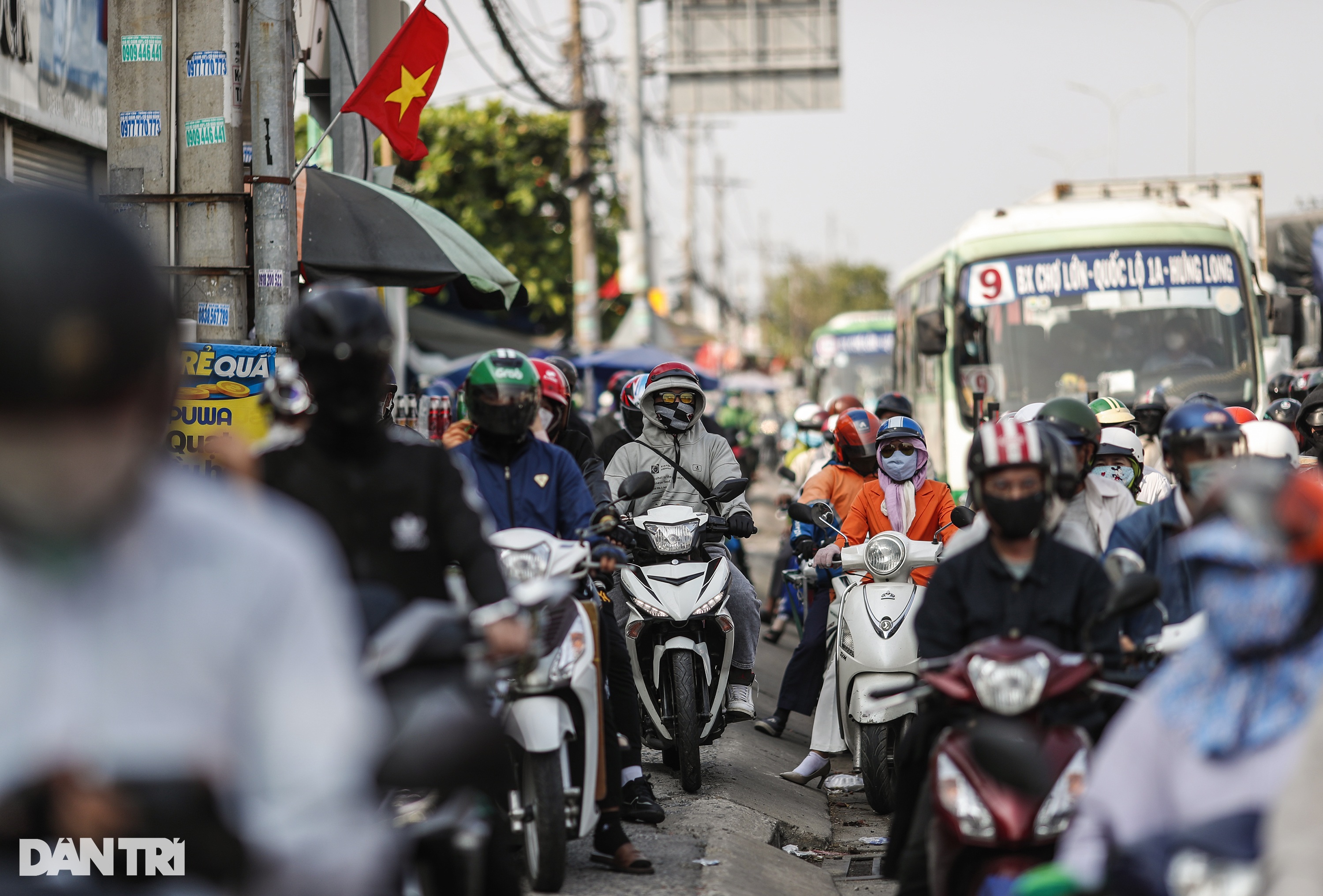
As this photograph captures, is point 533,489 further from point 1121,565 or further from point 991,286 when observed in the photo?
point 991,286

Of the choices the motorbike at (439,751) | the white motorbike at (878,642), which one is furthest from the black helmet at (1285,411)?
the motorbike at (439,751)

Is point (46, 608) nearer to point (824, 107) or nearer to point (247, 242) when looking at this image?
point (247, 242)

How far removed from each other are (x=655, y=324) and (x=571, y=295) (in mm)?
6959

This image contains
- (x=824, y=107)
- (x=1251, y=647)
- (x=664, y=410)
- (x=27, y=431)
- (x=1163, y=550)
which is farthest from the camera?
(x=824, y=107)

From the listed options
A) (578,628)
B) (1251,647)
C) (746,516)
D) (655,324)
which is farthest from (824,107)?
(1251,647)

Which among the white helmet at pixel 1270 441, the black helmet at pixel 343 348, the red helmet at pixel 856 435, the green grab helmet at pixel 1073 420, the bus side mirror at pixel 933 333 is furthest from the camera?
the bus side mirror at pixel 933 333

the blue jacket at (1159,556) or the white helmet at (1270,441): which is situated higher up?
the white helmet at (1270,441)

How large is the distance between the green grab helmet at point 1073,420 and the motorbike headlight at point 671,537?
6.09 ft

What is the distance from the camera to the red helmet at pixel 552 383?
6.50 metres

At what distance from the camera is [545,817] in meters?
4.86

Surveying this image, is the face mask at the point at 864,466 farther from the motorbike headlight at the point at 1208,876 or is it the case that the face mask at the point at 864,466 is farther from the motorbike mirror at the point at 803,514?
the motorbike headlight at the point at 1208,876

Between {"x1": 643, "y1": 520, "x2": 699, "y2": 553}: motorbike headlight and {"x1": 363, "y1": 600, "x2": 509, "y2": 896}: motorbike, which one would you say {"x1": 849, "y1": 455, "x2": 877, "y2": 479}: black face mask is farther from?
{"x1": 363, "y1": 600, "x2": 509, "y2": 896}: motorbike

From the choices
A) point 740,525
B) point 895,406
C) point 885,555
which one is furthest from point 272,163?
point 895,406

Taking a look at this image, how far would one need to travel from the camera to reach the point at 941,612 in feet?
13.6
